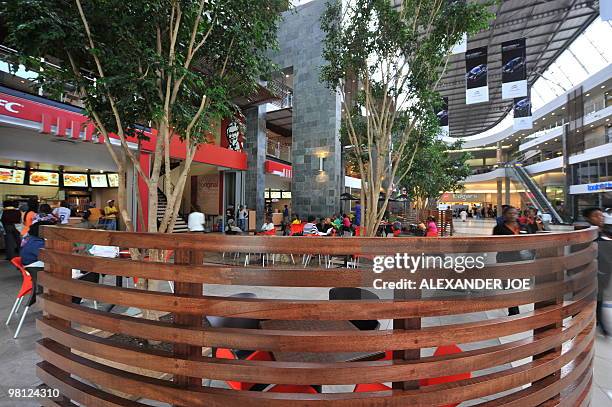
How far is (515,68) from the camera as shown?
12.3 metres

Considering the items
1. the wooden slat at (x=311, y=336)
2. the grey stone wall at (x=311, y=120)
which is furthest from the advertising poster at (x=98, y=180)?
the wooden slat at (x=311, y=336)

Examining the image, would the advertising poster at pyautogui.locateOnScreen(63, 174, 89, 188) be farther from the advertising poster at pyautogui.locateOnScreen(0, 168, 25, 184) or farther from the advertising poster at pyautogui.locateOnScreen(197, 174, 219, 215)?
the advertising poster at pyautogui.locateOnScreen(197, 174, 219, 215)

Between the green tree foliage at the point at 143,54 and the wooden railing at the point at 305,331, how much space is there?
187 cm

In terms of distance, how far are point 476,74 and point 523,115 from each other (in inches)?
326

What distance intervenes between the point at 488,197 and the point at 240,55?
4649 centimetres

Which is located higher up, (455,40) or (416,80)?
(455,40)

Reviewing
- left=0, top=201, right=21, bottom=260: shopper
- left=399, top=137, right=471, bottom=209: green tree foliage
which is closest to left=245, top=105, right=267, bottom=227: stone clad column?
left=399, top=137, right=471, bottom=209: green tree foliage

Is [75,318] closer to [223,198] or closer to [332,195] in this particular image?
[332,195]

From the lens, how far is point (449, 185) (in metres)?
19.9

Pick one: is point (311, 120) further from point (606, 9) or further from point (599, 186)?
point (599, 186)

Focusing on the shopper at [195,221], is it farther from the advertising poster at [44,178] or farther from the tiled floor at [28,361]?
the advertising poster at [44,178]

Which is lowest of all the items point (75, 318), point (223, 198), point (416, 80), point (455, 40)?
point (75, 318)

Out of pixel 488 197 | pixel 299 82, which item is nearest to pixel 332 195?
pixel 299 82

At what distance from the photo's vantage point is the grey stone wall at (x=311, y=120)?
11703 millimetres
